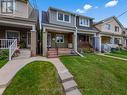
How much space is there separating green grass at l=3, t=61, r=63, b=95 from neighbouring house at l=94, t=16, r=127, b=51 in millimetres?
15440

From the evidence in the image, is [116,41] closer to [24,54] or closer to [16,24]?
[24,54]

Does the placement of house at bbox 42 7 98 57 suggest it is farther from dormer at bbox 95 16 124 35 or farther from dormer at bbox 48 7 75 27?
dormer at bbox 95 16 124 35

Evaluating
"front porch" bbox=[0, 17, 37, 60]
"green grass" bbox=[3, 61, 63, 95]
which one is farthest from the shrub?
"green grass" bbox=[3, 61, 63, 95]

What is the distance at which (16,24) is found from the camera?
41.6 ft

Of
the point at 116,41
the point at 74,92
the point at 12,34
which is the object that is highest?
the point at 12,34

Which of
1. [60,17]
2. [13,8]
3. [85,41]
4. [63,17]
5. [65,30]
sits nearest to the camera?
[13,8]

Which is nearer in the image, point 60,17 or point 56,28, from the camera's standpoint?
point 56,28

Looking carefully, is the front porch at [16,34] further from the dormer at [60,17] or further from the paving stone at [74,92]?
the paving stone at [74,92]

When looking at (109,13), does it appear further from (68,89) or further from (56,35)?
(68,89)

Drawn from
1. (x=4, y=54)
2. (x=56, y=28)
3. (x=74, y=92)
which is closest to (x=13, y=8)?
(x=56, y=28)

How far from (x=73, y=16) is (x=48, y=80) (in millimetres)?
14763

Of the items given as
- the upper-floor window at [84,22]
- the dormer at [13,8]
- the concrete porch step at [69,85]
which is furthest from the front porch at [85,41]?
the concrete porch step at [69,85]

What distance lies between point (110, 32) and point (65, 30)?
11845 mm

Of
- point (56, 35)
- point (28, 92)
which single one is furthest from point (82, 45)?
point (28, 92)
